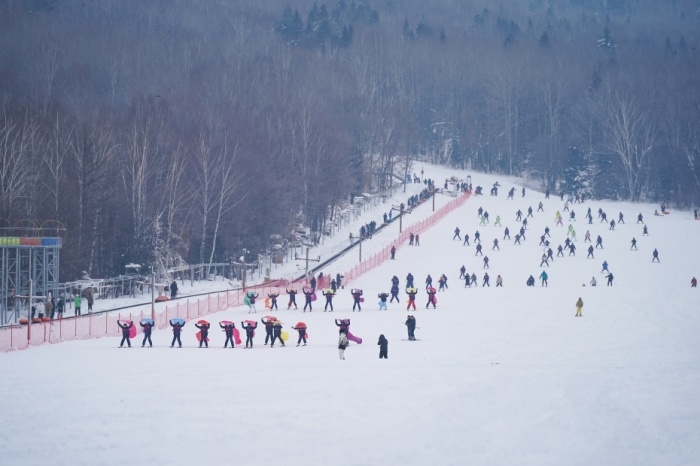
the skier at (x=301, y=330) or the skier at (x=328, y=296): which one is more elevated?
the skier at (x=328, y=296)

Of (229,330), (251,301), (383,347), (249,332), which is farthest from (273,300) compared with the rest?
(383,347)

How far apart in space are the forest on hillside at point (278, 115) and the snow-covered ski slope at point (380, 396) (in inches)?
734

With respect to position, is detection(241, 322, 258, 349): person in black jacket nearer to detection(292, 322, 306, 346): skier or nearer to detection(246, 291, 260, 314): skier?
detection(292, 322, 306, 346): skier

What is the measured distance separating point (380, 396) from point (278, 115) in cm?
6079

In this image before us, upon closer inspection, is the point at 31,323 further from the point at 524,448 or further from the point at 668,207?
the point at 668,207

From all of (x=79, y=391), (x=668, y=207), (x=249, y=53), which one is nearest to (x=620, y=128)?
(x=668, y=207)

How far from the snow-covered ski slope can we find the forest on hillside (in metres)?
18.7

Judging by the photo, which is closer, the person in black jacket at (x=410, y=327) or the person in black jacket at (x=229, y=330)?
the person in black jacket at (x=229, y=330)

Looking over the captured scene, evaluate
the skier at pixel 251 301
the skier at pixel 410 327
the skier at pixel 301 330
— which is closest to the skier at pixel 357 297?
the skier at pixel 251 301

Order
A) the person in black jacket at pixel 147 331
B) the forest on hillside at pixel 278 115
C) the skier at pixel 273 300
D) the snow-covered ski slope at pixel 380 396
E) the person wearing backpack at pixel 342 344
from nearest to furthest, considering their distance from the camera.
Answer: the snow-covered ski slope at pixel 380 396
the person wearing backpack at pixel 342 344
the person in black jacket at pixel 147 331
the skier at pixel 273 300
the forest on hillside at pixel 278 115

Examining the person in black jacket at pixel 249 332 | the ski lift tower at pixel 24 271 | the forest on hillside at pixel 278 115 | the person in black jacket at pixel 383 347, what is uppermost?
the forest on hillside at pixel 278 115

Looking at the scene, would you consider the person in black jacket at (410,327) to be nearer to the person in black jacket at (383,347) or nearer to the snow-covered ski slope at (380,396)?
the snow-covered ski slope at (380,396)

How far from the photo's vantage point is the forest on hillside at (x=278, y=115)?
56.1 meters

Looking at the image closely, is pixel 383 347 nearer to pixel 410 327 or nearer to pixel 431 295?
pixel 410 327
